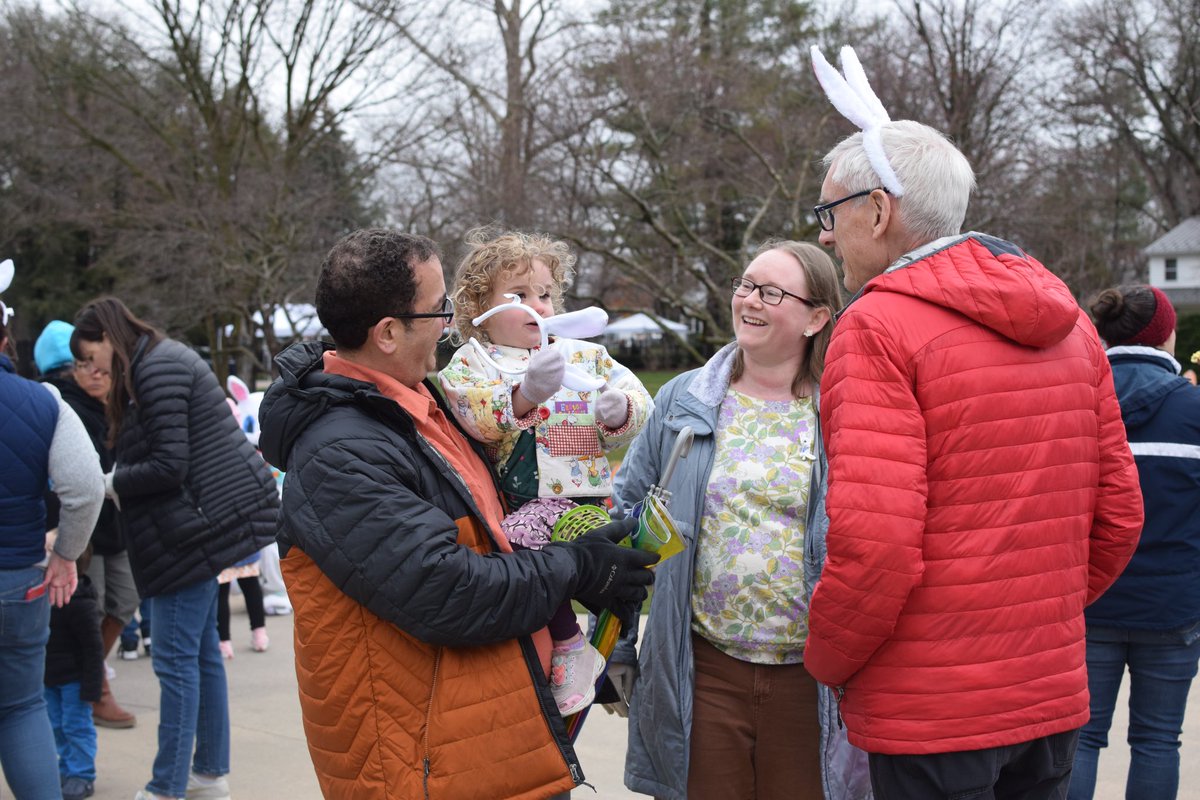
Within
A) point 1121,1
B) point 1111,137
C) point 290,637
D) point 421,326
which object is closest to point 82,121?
point 290,637

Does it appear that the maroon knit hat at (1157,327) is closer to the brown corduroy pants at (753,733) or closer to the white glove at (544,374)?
the brown corduroy pants at (753,733)

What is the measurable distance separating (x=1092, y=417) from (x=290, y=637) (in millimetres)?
5804

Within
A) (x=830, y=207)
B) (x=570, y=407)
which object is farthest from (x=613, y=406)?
(x=830, y=207)

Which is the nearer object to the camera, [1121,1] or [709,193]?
[709,193]

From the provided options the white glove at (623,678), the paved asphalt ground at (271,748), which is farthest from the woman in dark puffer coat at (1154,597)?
the white glove at (623,678)

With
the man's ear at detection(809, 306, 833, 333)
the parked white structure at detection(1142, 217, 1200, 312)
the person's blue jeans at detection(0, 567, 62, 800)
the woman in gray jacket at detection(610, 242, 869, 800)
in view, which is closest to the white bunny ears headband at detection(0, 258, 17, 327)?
the person's blue jeans at detection(0, 567, 62, 800)

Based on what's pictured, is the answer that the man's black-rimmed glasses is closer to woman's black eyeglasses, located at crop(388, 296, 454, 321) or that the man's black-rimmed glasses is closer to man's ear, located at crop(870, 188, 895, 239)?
man's ear, located at crop(870, 188, 895, 239)

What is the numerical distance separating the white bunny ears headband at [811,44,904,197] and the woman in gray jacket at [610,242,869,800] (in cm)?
73

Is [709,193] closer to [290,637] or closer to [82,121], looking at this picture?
[290,637]

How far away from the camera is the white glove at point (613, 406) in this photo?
8.58 feet

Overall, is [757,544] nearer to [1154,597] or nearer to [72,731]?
[1154,597]

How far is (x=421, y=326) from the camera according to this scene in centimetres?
226

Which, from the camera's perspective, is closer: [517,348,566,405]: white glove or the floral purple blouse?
[517,348,566,405]: white glove

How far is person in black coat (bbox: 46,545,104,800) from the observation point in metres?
4.45
